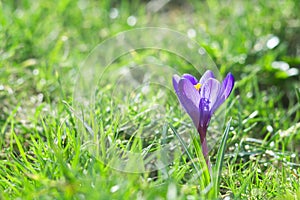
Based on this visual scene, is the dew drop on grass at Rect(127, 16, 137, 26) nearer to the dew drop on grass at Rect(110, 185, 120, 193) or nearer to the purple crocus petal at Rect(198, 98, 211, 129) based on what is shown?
the purple crocus petal at Rect(198, 98, 211, 129)

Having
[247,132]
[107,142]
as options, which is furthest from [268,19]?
[107,142]

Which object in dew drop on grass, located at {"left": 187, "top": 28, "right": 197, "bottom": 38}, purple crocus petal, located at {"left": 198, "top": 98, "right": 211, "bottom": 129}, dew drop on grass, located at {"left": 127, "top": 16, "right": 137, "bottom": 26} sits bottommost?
purple crocus petal, located at {"left": 198, "top": 98, "right": 211, "bottom": 129}

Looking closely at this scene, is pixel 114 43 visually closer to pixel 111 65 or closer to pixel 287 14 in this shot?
pixel 111 65

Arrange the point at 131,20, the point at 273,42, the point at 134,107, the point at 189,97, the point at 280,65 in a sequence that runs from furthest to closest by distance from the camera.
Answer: the point at 131,20
the point at 273,42
the point at 280,65
the point at 134,107
the point at 189,97

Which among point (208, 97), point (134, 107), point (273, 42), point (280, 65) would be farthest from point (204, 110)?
point (273, 42)

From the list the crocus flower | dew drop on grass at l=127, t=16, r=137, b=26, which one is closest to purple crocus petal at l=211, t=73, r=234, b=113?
the crocus flower

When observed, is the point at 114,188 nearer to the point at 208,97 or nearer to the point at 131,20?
the point at 208,97

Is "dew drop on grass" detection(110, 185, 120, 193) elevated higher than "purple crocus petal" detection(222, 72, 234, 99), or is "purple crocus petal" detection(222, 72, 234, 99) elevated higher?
"purple crocus petal" detection(222, 72, 234, 99)

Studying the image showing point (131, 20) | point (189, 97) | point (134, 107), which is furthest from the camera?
point (131, 20)
